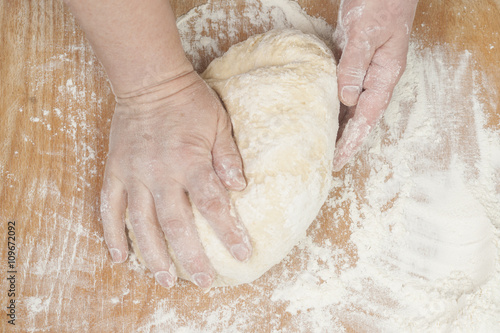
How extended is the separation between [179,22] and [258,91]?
497 millimetres

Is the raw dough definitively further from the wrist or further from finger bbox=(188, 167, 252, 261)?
the wrist

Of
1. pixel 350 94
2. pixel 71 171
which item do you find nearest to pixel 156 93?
pixel 71 171

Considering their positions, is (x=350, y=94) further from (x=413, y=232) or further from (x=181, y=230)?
(x=181, y=230)

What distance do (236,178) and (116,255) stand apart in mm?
402

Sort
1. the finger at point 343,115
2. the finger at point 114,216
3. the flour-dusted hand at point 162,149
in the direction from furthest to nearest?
the finger at point 343,115, the finger at point 114,216, the flour-dusted hand at point 162,149

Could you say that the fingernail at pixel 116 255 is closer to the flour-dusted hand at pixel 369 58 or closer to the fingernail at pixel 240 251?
the fingernail at pixel 240 251

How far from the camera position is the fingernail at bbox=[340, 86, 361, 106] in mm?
1282

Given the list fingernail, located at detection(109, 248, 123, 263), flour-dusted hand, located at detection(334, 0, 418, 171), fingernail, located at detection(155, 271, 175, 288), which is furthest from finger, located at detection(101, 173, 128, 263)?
flour-dusted hand, located at detection(334, 0, 418, 171)

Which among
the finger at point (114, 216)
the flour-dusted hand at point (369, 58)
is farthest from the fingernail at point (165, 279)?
the flour-dusted hand at point (369, 58)

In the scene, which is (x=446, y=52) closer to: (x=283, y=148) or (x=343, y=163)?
(x=343, y=163)

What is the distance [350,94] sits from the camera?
4.21ft

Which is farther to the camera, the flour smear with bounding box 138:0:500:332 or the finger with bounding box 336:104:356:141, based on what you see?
the finger with bounding box 336:104:356:141

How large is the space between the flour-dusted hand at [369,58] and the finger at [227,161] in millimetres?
327

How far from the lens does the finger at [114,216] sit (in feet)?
4.07
